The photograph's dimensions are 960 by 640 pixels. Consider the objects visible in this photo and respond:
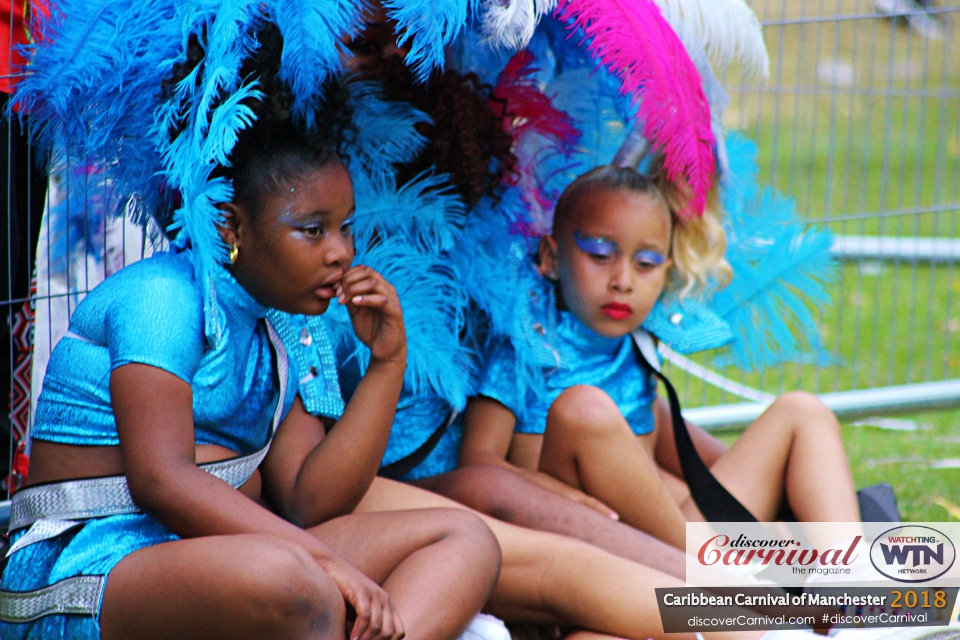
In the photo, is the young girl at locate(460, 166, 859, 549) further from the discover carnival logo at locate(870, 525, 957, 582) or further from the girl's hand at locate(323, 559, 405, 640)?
the girl's hand at locate(323, 559, 405, 640)

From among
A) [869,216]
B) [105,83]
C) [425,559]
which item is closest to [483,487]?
[425,559]

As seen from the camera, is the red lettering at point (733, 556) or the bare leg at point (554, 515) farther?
the red lettering at point (733, 556)

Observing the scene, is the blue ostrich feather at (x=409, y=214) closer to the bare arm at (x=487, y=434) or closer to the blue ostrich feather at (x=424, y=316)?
the blue ostrich feather at (x=424, y=316)

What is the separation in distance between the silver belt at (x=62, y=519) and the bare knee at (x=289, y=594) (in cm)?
25

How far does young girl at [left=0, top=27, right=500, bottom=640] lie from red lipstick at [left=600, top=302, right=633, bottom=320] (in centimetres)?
63

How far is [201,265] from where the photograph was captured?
1.62 metres

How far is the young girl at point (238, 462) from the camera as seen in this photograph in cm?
147

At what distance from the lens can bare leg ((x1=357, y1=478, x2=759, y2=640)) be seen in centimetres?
178

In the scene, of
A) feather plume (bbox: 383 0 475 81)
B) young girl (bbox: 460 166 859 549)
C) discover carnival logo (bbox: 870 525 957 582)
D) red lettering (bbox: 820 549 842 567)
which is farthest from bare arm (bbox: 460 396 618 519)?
feather plume (bbox: 383 0 475 81)

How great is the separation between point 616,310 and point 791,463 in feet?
1.63

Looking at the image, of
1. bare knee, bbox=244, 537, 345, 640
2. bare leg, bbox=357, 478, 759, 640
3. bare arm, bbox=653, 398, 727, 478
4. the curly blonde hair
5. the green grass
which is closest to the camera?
bare knee, bbox=244, 537, 345, 640

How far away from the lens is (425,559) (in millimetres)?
1658

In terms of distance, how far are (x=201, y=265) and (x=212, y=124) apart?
21 centimetres

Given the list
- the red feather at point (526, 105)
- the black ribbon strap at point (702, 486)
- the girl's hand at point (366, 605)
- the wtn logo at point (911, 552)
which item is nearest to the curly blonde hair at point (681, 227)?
the red feather at point (526, 105)
